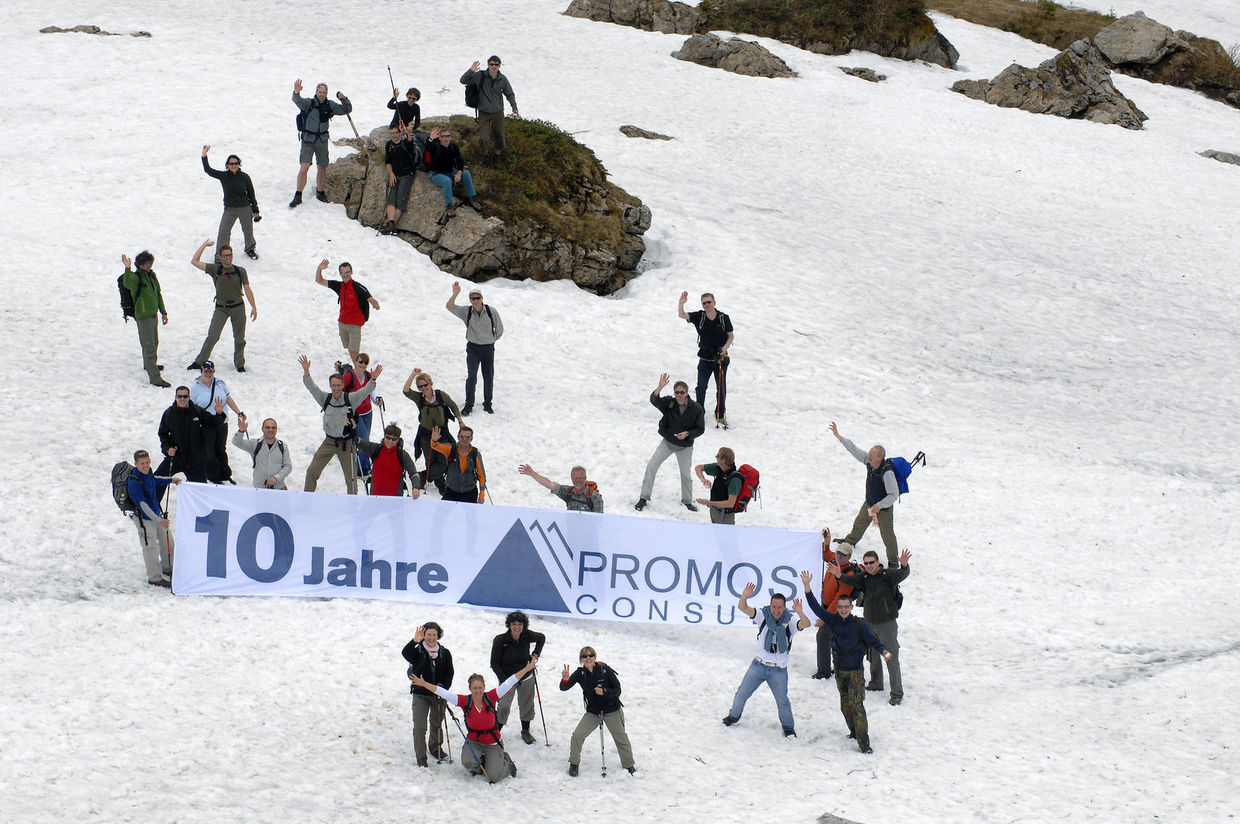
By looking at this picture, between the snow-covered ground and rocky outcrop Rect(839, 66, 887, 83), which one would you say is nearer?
the snow-covered ground

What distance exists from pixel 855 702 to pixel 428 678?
4834 mm

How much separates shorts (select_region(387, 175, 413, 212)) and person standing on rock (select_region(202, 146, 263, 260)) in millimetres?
2800

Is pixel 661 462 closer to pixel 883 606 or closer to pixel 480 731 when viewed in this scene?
pixel 883 606

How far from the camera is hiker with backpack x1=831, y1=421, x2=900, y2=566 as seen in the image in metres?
16.6

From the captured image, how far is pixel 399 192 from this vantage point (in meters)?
24.6

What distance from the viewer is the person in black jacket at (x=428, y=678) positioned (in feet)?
39.1

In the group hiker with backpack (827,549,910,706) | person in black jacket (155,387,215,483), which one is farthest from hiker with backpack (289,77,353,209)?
hiker with backpack (827,549,910,706)

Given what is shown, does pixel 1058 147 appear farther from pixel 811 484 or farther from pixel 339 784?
pixel 339 784

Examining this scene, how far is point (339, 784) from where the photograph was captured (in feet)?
38.2

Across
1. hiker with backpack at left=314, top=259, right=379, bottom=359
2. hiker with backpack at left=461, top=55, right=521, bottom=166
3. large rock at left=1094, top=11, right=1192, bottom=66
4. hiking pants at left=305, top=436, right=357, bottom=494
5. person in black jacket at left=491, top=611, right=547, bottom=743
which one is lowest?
person in black jacket at left=491, top=611, right=547, bottom=743

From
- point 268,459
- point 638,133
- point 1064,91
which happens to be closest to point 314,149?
point 638,133

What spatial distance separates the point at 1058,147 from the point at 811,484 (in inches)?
798

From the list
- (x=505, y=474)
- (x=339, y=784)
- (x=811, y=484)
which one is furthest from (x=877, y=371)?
(x=339, y=784)

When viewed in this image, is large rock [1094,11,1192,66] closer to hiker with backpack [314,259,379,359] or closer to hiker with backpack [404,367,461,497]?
hiker with backpack [314,259,379,359]
